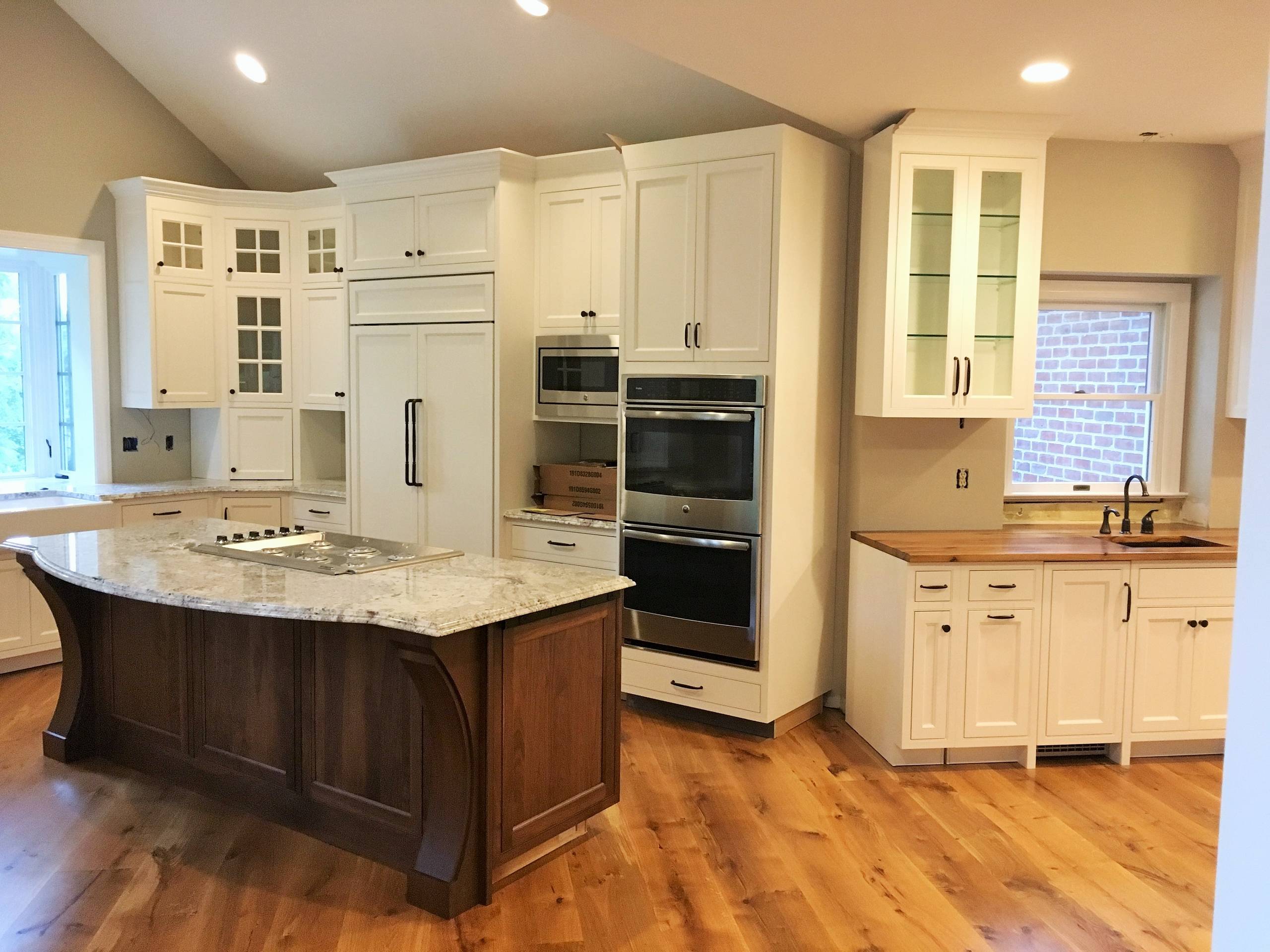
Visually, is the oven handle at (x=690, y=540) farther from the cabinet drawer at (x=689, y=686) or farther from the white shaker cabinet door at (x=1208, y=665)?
the white shaker cabinet door at (x=1208, y=665)

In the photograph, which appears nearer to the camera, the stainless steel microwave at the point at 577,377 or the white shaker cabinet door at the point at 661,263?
the white shaker cabinet door at the point at 661,263

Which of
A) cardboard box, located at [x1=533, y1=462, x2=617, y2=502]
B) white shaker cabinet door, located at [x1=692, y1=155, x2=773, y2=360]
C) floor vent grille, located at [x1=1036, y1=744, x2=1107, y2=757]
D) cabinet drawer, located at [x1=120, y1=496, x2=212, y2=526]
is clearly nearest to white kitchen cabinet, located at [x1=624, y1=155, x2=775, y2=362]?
white shaker cabinet door, located at [x1=692, y1=155, x2=773, y2=360]

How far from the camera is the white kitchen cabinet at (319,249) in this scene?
5488 mm

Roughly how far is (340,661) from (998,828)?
220 cm

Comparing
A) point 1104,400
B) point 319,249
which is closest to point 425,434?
point 319,249

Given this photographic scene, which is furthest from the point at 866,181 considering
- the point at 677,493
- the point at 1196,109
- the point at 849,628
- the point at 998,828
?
the point at 998,828

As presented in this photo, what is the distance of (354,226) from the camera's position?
501 cm

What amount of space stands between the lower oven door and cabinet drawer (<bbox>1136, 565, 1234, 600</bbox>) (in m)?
1.49

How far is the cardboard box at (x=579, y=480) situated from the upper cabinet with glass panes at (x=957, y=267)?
1.28 metres

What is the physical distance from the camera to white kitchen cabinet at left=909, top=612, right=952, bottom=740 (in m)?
3.60

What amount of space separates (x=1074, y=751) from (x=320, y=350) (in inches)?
174

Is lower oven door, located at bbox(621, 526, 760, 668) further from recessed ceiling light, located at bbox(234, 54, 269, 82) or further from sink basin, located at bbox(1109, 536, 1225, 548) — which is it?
recessed ceiling light, located at bbox(234, 54, 269, 82)

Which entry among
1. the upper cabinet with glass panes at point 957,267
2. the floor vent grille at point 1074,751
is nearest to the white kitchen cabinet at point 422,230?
the upper cabinet with glass panes at point 957,267

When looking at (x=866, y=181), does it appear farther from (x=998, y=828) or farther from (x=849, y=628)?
(x=998, y=828)
